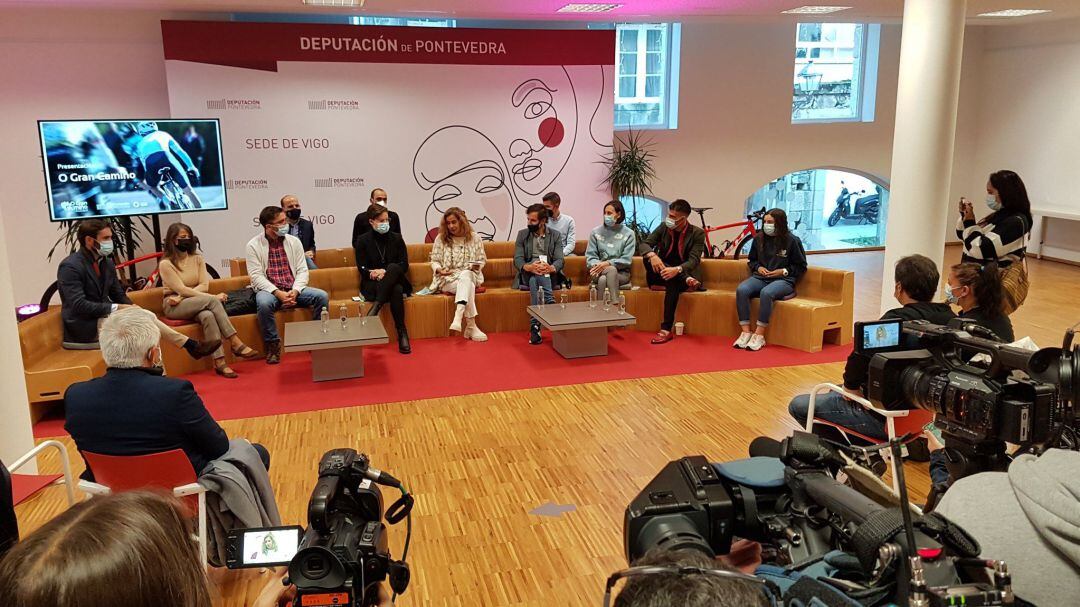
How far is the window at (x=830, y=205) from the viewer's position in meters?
12.6

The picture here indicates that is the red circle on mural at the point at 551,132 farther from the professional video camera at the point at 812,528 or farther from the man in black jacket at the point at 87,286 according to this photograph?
the professional video camera at the point at 812,528

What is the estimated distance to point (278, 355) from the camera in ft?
22.1

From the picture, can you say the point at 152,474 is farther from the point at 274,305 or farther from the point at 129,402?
the point at 274,305

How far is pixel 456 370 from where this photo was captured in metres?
6.50

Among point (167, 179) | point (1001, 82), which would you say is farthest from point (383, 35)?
point (1001, 82)

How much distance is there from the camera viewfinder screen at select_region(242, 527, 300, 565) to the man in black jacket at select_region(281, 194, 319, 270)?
6003 mm

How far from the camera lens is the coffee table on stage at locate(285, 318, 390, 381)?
5.95 m

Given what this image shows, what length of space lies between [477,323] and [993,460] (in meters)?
5.72

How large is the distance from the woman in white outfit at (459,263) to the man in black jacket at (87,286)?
253 cm

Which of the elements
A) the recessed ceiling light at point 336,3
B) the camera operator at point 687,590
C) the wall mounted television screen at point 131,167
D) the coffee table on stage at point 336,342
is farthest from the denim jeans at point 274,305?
the camera operator at point 687,590

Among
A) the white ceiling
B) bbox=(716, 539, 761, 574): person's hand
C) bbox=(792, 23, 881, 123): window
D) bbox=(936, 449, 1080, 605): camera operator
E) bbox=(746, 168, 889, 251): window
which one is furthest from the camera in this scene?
bbox=(746, 168, 889, 251): window

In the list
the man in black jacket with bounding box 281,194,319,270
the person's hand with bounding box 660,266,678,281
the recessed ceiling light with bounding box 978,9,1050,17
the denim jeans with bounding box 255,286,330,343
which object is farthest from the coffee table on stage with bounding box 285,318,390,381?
the recessed ceiling light with bounding box 978,9,1050,17

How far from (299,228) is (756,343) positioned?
15.2ft

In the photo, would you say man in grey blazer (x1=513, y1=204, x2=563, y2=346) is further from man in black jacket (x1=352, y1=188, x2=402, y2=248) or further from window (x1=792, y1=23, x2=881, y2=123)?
window (x1=792, y1=23, x2=881, y2=123)
